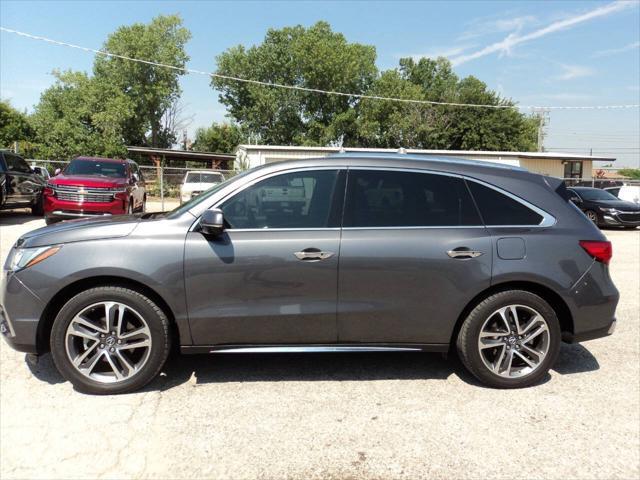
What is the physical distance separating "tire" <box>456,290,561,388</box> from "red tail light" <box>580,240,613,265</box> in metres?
0.53

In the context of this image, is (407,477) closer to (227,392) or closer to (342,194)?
(227,392)

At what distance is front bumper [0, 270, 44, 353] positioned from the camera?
346 centimetres

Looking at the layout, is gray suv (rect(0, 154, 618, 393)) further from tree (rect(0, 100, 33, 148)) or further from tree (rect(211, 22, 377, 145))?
tree (rect(211, 22, 377, 145))

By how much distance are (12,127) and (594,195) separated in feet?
146

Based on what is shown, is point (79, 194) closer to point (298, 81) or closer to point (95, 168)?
point (95, 168)

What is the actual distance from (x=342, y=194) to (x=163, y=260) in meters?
1.39

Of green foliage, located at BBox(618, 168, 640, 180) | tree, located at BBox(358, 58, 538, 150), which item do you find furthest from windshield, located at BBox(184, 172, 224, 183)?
green foliage, located at BBox(618, 168, 640, 180)

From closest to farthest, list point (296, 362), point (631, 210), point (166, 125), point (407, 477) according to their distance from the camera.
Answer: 1. point (407, 477)
2. point (296, 362)
3. point (631, 210)
4. point (166, 125)

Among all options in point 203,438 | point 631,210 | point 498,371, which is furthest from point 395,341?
point 631,210

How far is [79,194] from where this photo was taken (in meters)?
11.6

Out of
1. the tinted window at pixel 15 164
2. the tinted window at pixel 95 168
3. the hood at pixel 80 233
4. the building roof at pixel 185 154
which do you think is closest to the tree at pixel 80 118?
the building roof at pixel 185 154

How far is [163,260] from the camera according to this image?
3480 mm

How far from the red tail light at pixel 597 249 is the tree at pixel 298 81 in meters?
49.2

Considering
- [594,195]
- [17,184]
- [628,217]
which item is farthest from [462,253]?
[594,195]
